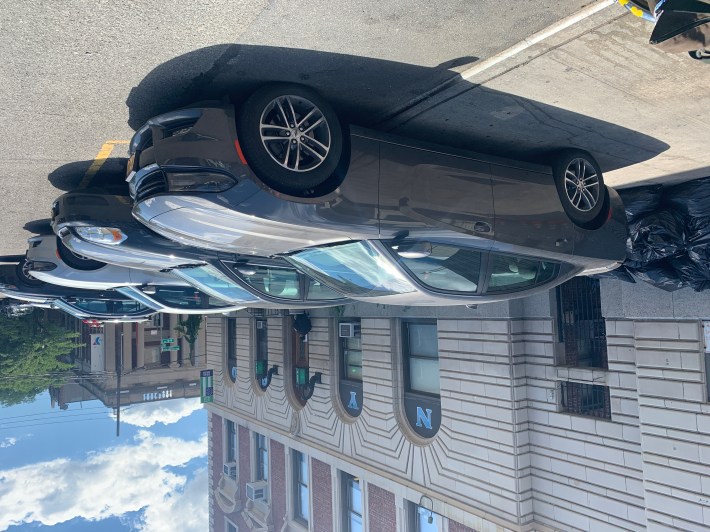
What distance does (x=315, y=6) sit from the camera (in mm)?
3928

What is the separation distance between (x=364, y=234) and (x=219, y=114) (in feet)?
5.41

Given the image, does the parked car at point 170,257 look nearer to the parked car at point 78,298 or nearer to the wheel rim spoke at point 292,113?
the wheel rim spoke at point 292,113

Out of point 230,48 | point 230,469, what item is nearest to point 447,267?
point 230,48

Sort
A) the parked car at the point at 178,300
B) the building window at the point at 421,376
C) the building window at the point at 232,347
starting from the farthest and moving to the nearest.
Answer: the building window at the point at 232,347 → the building window at the point at 421,376 → the parked car at the point at 178,300

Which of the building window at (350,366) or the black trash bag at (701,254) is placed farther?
Result: the building window at (350,366)

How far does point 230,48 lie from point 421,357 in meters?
10.5

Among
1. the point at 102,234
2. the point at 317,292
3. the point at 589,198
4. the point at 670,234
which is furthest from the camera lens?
the point at 317,292

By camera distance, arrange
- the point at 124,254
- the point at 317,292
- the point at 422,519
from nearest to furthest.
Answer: the point at 124,254 → the point at 317,292 → the point at 422,519

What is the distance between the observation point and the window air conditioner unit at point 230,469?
2236 centimetres

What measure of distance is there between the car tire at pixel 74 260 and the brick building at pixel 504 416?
7.01m

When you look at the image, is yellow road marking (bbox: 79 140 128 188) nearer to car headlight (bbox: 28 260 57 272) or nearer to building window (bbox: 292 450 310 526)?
car headlight (bbox: 28 260 57 272)

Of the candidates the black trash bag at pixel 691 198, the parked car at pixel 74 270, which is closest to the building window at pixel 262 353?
the parked car at pixel 74 270

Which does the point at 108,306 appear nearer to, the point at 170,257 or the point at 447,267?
the point at 170,257

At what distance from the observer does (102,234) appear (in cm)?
709
